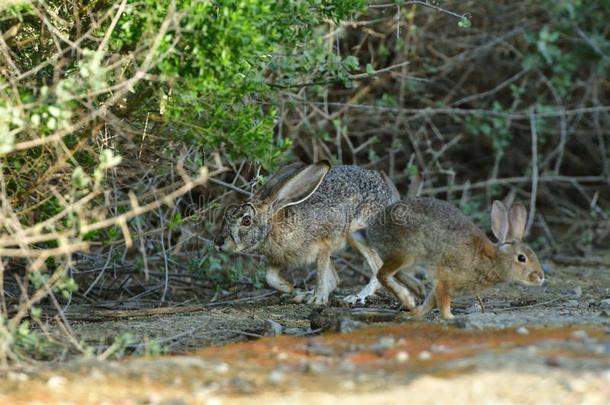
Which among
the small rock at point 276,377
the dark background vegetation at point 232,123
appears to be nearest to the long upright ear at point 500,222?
the dark background vegetation at point 232,123

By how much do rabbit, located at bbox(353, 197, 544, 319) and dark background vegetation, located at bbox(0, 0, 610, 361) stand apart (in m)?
1.01

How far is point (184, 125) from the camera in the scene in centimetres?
684

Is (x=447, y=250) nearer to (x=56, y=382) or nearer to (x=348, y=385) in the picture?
(x=348, y=385)

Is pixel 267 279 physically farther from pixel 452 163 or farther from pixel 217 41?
pixel 452 163

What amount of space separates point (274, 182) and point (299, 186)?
21cm

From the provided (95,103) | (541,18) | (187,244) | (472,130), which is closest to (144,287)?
(187,244)

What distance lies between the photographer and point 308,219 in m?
8.44

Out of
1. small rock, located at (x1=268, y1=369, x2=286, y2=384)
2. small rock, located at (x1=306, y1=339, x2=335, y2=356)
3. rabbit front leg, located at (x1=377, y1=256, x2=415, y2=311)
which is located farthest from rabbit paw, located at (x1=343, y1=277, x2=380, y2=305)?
small rock, located at (x1=268, y1=369, x2=286, y2=384)

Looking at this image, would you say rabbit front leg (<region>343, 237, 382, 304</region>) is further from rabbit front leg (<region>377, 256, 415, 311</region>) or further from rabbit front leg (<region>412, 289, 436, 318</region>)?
rabbit front leg (<region>412, 289, 436, 318</region>)

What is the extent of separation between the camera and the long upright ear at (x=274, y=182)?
831cm

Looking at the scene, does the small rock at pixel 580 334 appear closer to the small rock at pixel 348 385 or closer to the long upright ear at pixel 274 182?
the small rock at pixel 348 385

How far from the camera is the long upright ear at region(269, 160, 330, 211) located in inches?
324

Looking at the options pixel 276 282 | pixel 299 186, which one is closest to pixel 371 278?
pixel 276 282

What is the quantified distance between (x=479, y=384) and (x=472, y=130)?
21.1 ft
